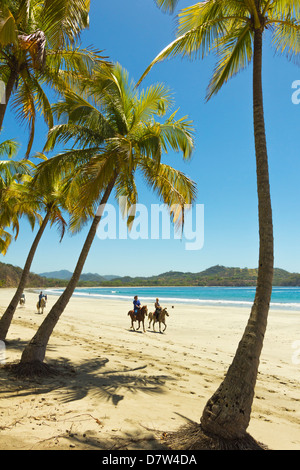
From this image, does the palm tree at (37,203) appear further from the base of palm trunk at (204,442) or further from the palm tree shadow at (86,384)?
the base of palm trunk at (204,442)

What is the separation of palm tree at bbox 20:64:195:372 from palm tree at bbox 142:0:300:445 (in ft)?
7.41

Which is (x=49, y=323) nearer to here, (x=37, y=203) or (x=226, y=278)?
(x=37, y=203)

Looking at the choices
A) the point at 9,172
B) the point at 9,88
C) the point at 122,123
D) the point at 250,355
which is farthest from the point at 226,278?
the point at 250,355

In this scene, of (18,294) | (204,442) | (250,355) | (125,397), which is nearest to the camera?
(204,442)

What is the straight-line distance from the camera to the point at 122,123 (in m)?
8.23

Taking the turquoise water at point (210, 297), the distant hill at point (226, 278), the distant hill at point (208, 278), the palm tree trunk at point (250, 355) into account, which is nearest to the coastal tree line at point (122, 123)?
the palm tree trunk at point (250, 355)

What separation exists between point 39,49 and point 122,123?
335 centimetres

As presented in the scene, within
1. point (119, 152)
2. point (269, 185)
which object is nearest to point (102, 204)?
point (119, 152)

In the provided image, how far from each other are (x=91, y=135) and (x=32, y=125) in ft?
4.67

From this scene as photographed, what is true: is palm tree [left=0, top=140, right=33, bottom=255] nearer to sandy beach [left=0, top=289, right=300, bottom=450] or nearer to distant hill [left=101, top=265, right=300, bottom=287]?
sandy beach [left=0, top=289, right=300, bottom=450]

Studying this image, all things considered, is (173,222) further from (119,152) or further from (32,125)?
(32,125)

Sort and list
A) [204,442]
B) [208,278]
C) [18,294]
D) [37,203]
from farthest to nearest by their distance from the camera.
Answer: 1. [208,278]
2. [37,203]
3. [18,294]
4. [204,442]

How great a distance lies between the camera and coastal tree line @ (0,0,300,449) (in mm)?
3949

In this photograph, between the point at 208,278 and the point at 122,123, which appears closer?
the point at 122,123
